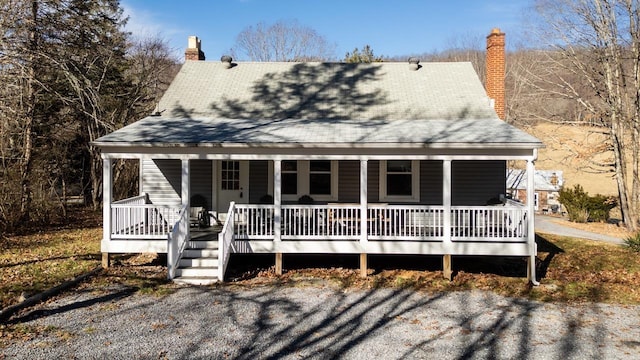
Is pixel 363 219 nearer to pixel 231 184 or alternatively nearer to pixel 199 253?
pixel 199 253

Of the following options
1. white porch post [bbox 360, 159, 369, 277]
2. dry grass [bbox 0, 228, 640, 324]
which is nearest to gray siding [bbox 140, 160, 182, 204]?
dry grass [bbox 0, 228, 640, 324]

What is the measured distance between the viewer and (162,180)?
14.2 meters

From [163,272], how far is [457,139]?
8.21m

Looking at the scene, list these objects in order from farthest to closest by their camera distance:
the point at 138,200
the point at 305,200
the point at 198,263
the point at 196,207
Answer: the point at 196,207, the point at 305,200, the point at 138,200, the point at 198,263

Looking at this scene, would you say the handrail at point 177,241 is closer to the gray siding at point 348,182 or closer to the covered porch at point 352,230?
the covered porch at point 352,230

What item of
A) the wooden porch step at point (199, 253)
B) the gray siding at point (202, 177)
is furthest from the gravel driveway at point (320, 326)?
the gray siding at point (202, 177)

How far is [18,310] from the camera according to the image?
26.6 feet

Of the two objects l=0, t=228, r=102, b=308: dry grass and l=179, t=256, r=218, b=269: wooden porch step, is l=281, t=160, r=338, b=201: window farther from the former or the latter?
l=0, t=228, r=102, b=308: dry grass

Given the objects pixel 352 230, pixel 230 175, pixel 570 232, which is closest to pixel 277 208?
pixel 352 230

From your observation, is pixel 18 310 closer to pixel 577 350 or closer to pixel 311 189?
pixel 311 189

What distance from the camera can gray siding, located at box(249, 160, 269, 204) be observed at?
14.1m

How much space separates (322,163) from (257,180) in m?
2.14

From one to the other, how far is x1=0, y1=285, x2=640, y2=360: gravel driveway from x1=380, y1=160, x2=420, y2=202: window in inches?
163

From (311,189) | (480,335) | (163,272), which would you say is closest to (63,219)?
(163,272)
